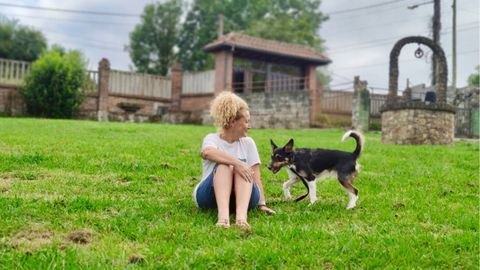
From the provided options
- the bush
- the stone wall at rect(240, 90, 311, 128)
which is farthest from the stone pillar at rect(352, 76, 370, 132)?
the bush

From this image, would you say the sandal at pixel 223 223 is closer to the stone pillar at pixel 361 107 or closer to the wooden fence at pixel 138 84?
the stone pillar at pixel 361 107

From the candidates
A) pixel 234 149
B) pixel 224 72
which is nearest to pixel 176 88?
pixel 224 72

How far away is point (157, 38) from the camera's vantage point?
4803cm

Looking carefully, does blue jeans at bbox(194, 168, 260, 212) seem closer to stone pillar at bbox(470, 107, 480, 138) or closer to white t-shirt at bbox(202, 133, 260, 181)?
white t-shirt at bbox(202, 133, 260, 181)

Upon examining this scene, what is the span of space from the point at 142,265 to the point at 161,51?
149 feet

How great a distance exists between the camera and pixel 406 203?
6.45 m

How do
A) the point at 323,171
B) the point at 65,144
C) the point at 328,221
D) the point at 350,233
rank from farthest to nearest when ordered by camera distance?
the point at 65,144, the point at 323,171, the point at 328,221, the point at 350,233

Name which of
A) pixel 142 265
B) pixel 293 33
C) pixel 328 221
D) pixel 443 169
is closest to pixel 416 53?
pixel 443 169

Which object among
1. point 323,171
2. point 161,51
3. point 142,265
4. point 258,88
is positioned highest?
point 161,51

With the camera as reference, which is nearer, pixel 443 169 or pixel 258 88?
pixel 443 169

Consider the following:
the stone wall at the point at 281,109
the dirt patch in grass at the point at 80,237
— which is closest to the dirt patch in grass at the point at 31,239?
the dirt patch in grass at the point at 80,237

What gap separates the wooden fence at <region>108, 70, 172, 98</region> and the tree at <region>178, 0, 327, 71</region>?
1571cm

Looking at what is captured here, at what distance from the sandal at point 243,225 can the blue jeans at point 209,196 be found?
54 cm

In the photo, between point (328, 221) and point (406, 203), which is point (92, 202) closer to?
point (328, 221)
